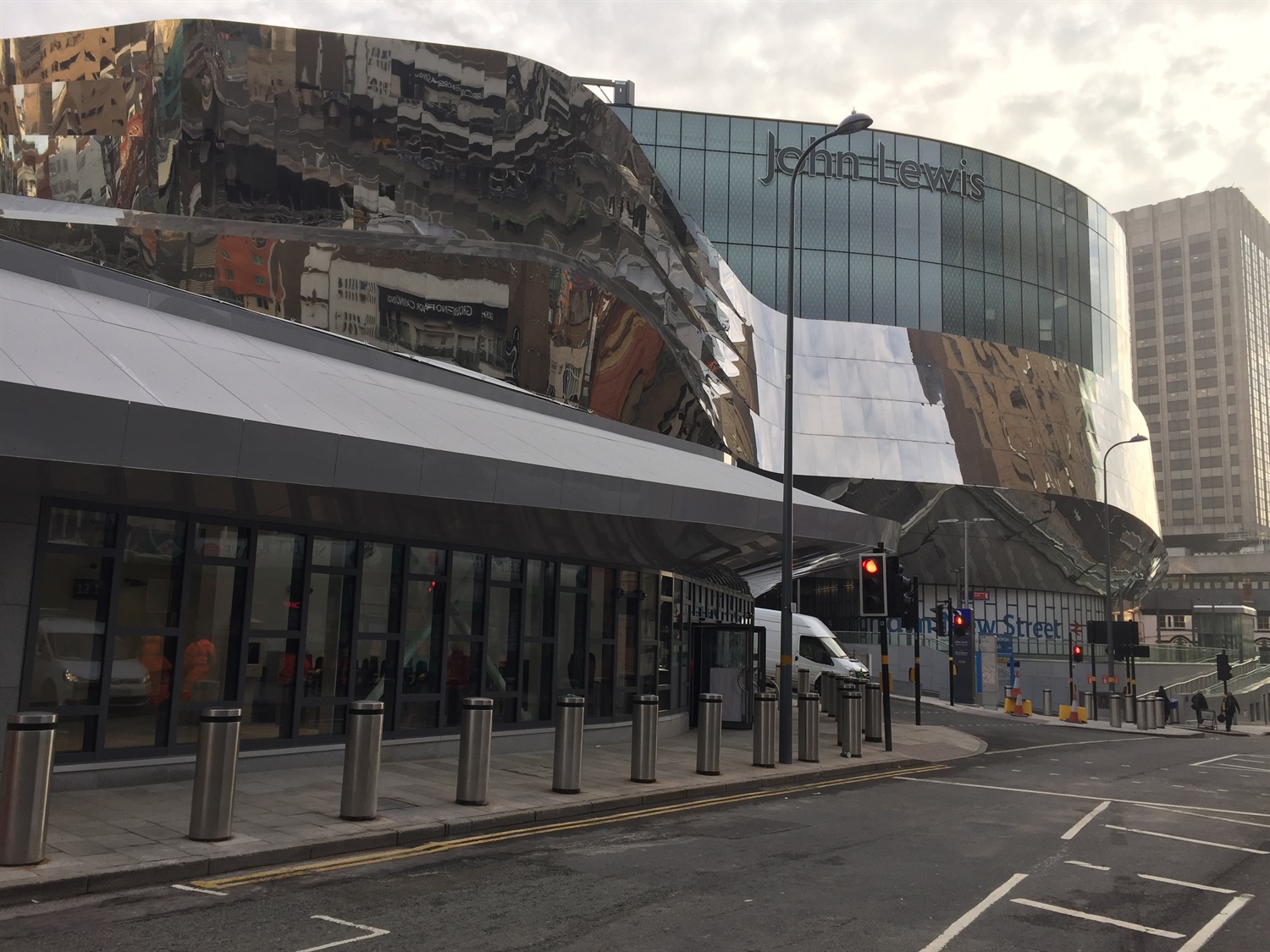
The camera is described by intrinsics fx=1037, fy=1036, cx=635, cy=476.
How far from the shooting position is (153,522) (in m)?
12.4

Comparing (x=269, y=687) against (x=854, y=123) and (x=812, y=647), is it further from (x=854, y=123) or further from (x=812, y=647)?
(x=812, y=647)

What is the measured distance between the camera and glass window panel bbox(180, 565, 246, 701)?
42.0 ft

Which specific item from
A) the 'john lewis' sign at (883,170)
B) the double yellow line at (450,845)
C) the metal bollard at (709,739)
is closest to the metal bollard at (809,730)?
the double yellow line at (450,845)

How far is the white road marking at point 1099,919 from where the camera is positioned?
7285 millimetres

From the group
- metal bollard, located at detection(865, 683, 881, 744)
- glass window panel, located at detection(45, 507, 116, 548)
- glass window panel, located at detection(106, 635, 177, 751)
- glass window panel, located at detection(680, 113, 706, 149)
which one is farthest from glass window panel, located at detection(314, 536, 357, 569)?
glass window panel, located at detection(680, 113, 706, 149)

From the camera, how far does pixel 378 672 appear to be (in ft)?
49.9

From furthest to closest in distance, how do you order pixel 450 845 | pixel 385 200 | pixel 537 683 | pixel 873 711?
pixel 873 711, pixel 385 200, pixel 537 683, pixel 450 845

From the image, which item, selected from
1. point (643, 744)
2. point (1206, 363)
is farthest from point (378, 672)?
point (1206, 363)

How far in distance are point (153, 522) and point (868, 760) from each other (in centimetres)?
1243

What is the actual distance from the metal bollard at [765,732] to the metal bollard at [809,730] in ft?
4.07

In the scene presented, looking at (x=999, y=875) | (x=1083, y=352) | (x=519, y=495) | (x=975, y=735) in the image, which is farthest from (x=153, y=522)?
(x=1083, y=352)

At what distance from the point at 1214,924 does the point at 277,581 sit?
36.4 feet

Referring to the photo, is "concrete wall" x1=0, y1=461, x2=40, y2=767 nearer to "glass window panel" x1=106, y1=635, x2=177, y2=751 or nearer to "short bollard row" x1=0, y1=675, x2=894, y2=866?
"glass window panel" x1=106, y1=635, x2=177, y2=751

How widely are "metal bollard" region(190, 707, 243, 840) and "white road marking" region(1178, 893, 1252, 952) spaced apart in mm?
7431
